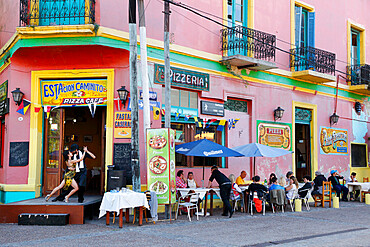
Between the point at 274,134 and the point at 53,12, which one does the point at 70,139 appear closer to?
the point at 53,12

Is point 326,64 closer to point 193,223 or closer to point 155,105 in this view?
point 155,105

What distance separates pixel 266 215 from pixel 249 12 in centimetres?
775

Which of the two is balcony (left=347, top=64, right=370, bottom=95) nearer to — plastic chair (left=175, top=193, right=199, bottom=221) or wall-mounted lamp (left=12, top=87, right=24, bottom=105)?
plastic chair (left=175, top=193, right=199, bottom=221)

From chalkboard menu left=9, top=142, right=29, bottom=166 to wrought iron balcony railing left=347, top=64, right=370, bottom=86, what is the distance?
14879mm

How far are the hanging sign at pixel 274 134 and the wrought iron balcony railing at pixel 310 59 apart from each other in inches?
102

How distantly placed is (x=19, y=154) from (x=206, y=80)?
6.50 meters

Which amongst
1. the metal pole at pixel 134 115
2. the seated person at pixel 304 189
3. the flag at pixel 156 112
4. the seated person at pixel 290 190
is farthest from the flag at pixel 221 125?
the metal pole at pixel 134 115

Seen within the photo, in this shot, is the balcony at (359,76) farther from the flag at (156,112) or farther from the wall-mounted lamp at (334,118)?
the flag at (156,112)

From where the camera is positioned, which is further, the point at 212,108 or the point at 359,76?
the point at 359,76

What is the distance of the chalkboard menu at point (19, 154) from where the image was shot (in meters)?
13.0

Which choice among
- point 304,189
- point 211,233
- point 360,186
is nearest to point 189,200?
point 211,233

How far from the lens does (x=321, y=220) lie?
11.9 meters

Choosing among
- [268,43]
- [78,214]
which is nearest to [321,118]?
[268,43]

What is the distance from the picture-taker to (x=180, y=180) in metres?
13.0
